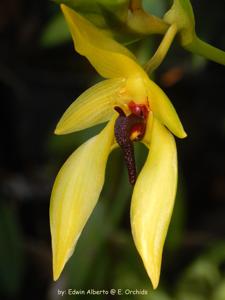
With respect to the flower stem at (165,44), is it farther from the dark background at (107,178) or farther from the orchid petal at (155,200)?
the dark background at (107,178)

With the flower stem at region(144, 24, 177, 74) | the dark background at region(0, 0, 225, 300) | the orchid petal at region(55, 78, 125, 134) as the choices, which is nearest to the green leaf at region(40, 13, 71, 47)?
the dark background at region(0, 0, 225, 300)

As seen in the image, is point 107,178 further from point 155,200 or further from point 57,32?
point 155,200

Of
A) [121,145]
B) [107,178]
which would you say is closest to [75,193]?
[121,145]

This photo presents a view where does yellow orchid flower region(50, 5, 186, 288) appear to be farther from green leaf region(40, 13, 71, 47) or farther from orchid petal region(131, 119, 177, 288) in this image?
green leaf region(40, 13, 71, 47)

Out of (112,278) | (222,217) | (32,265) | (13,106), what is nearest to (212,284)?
(112,278)

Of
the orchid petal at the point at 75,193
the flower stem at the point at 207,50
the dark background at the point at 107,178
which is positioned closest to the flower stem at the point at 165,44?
the flower stem at the point at 207,50

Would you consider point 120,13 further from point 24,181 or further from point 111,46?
point 24,181
